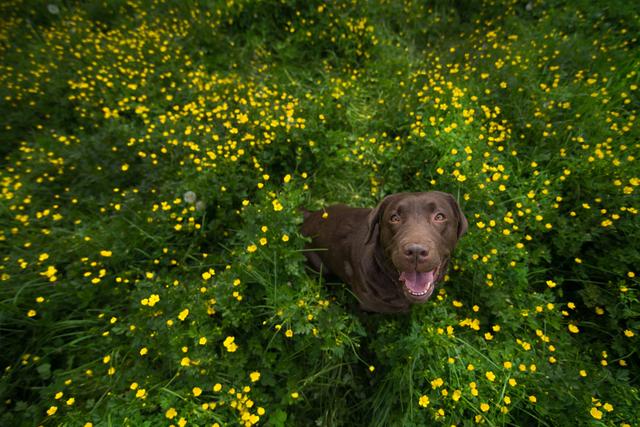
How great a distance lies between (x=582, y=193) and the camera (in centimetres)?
269

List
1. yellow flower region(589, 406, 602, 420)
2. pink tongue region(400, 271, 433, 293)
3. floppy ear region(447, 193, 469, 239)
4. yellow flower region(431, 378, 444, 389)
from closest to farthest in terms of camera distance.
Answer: yellow flower region(589, 406, 602, 420) → yellow flower region(431, 378, 444, 389) → pink tongue region(400, 271, 433, 293) → floppy ear region(447, 193, 469, 239)

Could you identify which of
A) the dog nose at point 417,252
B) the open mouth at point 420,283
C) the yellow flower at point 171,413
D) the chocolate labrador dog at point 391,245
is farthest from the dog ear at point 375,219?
the yellow flower at point 171,413

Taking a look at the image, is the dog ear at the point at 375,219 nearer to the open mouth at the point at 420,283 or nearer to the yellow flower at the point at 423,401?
the open mouth at the point at 420,283

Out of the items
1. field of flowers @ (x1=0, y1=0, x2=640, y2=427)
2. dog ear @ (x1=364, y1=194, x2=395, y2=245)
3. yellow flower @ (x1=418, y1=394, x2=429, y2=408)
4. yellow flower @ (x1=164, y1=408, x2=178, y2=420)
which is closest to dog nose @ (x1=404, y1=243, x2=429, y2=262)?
dog ear @ (x1=364, y1=194, x2=395, y2=245)

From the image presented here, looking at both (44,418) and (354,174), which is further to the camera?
(354,174)

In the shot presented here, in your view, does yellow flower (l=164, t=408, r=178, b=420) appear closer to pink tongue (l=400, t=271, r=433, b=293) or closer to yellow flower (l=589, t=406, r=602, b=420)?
pink tongue (l=400, t=271, r=433, b=293)

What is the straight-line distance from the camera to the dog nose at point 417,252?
1.70m

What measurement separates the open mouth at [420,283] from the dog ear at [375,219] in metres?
0.39

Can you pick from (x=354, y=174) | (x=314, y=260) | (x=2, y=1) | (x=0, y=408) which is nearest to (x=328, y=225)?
(x=314, y=260)

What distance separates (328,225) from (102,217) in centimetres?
226

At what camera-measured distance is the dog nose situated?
1696mm

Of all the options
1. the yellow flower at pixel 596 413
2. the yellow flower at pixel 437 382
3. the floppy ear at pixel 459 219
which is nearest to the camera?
the yellow flower at pixel 596 413

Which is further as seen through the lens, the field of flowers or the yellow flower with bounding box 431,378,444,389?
the field of flowers

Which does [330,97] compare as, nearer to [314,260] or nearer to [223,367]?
[314,260]
